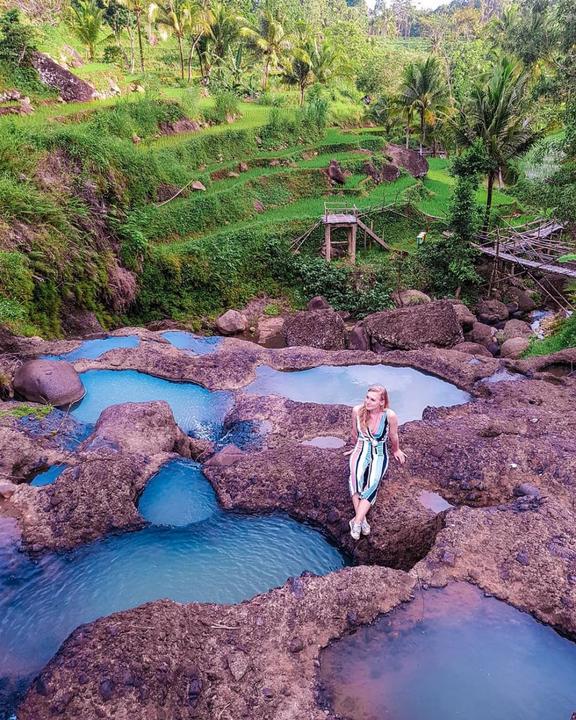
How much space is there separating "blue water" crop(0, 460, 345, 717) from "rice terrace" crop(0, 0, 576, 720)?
0.12ft

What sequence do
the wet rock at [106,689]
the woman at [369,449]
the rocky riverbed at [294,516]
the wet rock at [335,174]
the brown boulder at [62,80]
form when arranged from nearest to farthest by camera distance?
the wet rock at [106,689] < the rocky riverbed at [294,516] < the woman at [369,449] < the brown boulder at [62,80] < the wet rock at [335,174]

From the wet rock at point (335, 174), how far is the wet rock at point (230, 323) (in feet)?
48.9

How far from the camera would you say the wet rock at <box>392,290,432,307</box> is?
21.3 meters

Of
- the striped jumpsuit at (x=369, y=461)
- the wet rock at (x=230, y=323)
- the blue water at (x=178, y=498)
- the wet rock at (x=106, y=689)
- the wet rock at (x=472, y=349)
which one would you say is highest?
the striped jumpsuit at (x=369, y=461)

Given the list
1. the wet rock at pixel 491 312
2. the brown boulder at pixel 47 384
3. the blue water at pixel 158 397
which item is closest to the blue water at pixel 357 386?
the blue water at pixel 158 397

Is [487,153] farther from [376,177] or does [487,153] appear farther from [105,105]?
[105,105]

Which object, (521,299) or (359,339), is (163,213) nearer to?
(359,339)

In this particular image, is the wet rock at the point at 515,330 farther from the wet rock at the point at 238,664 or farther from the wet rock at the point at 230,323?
the wet rock at the point at 238,664

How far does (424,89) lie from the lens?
115 feet

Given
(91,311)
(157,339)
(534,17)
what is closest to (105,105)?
(91,311)

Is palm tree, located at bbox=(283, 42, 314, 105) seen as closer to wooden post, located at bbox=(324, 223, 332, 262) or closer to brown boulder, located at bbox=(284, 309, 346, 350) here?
wooden post, located at bbox=(324, 223, 332, 262)

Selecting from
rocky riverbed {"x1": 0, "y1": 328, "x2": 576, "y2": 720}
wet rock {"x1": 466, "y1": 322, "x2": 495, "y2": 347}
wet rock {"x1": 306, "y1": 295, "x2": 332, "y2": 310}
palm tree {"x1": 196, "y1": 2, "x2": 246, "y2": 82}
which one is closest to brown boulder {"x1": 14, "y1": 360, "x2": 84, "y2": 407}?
rocky riverbed {"x1": 0, "y1": 328, "x2": 576, "y2": 720}

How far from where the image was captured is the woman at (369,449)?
6.69 m

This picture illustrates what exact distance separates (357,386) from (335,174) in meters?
22.3
